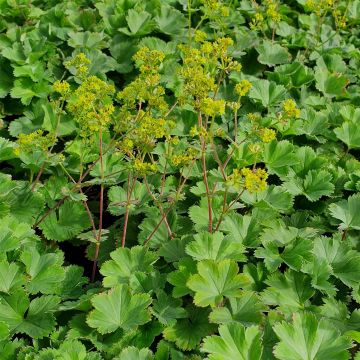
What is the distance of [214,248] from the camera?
2234 mm

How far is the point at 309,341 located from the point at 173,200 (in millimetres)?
860

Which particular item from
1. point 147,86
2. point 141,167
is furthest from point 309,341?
point 147,86

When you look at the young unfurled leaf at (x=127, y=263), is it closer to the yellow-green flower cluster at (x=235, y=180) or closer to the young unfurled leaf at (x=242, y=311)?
the young unfurled leaf at (x=242, y=311)

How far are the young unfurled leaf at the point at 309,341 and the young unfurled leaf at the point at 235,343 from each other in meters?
0.07

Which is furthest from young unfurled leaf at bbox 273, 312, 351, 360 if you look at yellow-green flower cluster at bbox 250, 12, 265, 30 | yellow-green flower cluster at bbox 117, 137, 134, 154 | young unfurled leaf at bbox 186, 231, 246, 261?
yellow-green flower cluster at bbox 250, 12, 265, 30

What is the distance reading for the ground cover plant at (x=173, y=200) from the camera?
80.0 inches

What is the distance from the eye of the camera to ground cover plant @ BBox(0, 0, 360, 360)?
2.03 m

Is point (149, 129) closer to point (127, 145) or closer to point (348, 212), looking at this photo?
point (127, 145)

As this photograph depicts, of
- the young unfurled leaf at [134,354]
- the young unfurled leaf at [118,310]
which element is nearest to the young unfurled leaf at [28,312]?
the young unfurled leaf at [118,310]

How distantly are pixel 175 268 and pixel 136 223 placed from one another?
381 millimetres

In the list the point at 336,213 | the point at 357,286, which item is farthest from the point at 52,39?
the point at 357,286

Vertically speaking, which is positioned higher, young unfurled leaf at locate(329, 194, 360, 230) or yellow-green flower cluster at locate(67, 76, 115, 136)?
yellow-green flower cluster at locate(67, 76, 115, 136)

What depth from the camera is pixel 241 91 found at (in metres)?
2.30

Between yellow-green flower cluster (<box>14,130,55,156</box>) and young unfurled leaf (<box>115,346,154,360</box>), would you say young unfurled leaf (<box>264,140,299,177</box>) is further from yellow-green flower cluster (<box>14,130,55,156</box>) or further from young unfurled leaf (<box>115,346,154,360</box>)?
young unfurled leaf (<box>115,346,154,360</box>)
